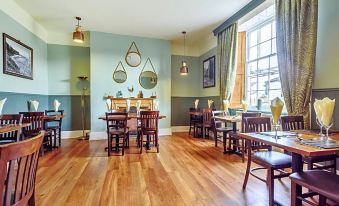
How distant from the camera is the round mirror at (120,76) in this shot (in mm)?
5848

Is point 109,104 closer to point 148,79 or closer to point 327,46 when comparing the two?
point 148,79

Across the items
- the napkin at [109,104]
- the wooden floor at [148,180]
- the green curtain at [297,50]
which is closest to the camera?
the wooden floor at [148,180]

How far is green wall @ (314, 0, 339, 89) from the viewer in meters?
2.59

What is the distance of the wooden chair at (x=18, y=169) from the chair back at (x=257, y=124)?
2081 mm

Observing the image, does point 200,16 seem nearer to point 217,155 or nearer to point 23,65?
point 217,155

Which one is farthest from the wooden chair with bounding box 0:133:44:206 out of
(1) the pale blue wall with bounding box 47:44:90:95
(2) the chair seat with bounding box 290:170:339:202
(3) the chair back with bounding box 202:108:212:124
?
(1) the pale blue wall with bounding box 47:44:90:95

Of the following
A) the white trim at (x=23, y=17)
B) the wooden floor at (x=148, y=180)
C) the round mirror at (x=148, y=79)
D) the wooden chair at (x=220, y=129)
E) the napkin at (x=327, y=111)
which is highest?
the white trim at (x=23, y=17)

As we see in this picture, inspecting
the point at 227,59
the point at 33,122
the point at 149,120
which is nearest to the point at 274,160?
the point at 149,120

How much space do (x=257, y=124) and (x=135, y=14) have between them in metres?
3.53

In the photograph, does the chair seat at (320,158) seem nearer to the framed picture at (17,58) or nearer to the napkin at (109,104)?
the napkin at (109,104)

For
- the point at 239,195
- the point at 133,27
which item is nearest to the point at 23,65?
the point at 133,27

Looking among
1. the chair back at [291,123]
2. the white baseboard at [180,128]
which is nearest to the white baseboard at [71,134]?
the white baseboard at [180,128]

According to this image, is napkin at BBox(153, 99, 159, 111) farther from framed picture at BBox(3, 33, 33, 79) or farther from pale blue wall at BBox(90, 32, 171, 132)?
framed picture at BBox(3, 33, 33, 79)

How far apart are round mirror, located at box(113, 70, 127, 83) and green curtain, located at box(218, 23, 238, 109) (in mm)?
2734
